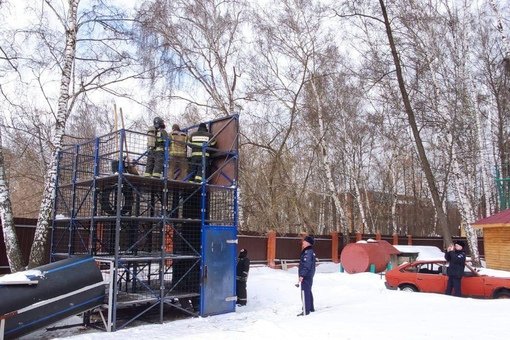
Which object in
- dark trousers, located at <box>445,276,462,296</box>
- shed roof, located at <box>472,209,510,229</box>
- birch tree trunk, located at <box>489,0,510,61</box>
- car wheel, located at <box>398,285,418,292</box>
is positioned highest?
birch tree trunk, located at <box>489,0,510,61</box>

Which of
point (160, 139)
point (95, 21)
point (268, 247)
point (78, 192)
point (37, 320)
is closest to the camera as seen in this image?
point (37, 320)

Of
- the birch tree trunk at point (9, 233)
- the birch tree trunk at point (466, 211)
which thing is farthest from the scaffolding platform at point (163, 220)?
the birch tree trunk at point (466, 211)

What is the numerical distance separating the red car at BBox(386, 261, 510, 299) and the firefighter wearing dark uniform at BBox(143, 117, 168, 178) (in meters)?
7.94

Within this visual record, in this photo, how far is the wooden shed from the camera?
16.9 m

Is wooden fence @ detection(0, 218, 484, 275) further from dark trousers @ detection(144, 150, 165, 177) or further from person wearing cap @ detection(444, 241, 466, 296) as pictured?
dark trousers @ detection(144, 150, 165, 177)

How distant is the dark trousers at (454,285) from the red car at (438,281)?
1.38ft

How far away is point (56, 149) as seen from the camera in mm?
12617

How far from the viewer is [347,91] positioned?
2738cm

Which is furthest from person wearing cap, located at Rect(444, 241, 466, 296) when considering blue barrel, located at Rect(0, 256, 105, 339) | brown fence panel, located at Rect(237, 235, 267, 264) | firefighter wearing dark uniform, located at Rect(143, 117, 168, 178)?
brown fence panel, located at Rect(237, 235, 267, 264)

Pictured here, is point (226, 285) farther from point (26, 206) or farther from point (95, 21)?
point (26, 206)

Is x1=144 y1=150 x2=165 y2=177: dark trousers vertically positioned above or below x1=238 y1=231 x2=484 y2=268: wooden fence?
above

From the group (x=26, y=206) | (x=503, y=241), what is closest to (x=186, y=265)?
(x=503, y=241)

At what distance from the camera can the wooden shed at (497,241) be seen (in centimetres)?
1692

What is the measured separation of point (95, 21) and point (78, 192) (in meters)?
5.64
